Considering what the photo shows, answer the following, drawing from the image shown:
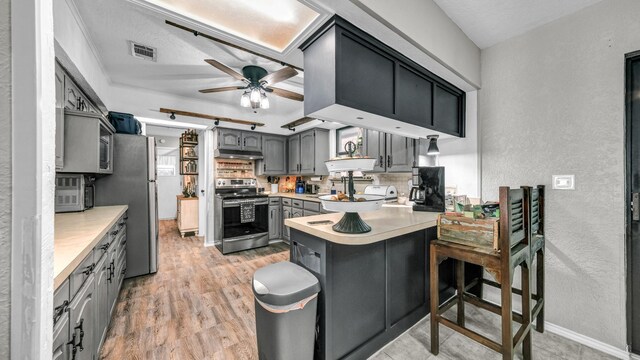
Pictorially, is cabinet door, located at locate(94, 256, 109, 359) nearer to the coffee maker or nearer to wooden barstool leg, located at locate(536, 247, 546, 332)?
the coffee maker

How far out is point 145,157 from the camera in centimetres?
296

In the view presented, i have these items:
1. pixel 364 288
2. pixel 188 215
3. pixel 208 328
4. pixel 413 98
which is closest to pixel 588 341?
pixel 364 288

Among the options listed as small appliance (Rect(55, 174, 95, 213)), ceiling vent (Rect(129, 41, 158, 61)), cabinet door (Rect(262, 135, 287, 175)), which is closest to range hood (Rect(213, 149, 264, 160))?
cabinet door (Rect(262, 135, 287, 175))

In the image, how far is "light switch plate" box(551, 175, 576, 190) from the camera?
188cm

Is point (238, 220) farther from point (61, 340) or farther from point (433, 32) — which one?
point (433, 32)

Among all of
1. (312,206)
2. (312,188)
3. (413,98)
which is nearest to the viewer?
(413,98)

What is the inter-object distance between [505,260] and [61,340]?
2.26 m

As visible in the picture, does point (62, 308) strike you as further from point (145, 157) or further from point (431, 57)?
point (431, 57)

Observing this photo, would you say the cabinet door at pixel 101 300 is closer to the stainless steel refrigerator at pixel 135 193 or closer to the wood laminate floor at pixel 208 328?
the wood laminate floor at pixel 208 328

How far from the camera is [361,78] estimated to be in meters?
1.56

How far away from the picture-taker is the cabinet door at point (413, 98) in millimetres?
1847

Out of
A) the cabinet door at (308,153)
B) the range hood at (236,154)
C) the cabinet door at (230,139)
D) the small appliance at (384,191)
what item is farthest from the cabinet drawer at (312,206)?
the cabinet door at (230,139)

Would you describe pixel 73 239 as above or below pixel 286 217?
above

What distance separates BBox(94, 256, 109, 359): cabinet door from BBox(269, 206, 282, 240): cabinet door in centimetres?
281
